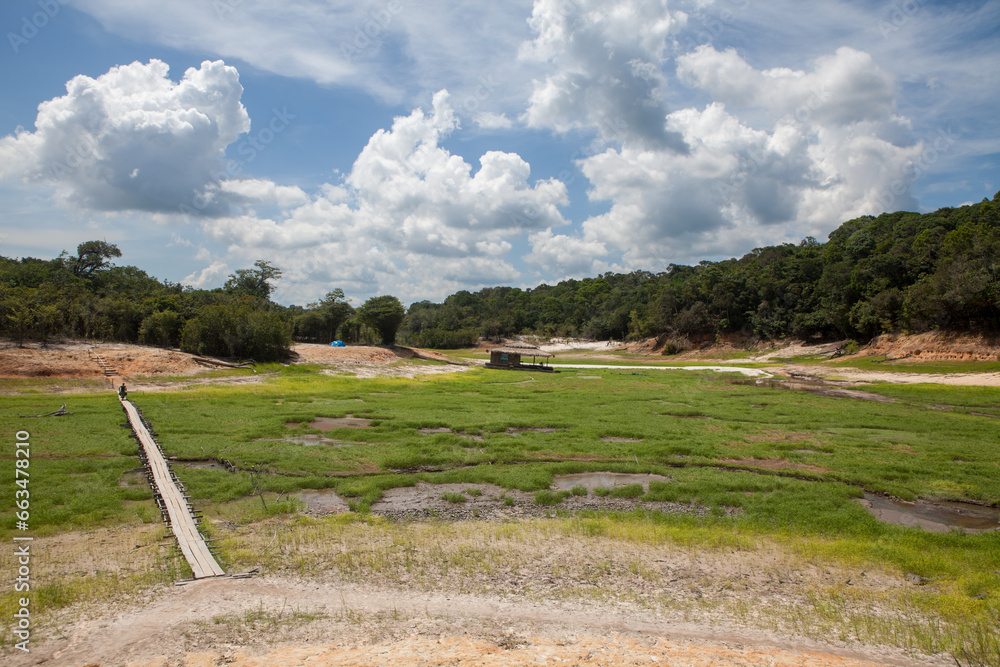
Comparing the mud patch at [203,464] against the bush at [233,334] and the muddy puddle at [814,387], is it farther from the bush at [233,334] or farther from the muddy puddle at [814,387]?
the muddy puddle at [814,387]

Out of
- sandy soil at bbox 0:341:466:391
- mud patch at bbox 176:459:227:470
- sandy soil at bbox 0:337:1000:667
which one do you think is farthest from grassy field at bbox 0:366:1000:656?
sandy soil at bbox 0:341:466:391

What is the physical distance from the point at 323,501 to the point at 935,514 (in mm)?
15285

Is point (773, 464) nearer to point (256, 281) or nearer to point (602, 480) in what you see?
point (602, 480)

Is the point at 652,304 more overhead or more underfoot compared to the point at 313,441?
more overhead

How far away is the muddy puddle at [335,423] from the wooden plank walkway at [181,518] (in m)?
6.00

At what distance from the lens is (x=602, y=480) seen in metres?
14.6

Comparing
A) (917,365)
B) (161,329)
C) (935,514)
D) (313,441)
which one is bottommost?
(935,514)

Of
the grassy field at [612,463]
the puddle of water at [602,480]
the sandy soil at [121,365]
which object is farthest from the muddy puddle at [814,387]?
the sandy soil at [121,365]

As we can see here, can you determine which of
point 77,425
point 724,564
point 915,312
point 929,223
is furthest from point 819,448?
point 929,223

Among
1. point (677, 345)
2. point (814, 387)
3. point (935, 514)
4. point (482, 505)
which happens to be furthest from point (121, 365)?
point (677, 345)

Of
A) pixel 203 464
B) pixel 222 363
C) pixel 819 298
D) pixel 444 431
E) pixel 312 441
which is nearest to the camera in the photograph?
pixel 203 464

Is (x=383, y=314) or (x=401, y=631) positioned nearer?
(x=401, y=631)

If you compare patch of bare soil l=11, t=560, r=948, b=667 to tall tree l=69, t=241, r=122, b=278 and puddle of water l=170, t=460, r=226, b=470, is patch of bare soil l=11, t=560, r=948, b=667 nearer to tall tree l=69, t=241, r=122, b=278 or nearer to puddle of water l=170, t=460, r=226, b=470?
puddle of water l=170, t=460, r=226, b=470

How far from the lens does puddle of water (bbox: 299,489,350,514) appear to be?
460 inches
